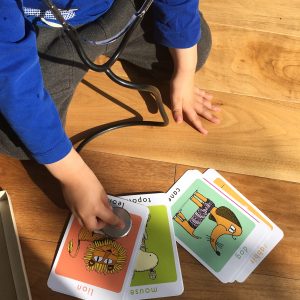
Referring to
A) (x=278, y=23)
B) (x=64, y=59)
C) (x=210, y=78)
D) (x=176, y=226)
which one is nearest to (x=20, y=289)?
(x=176, y=226)

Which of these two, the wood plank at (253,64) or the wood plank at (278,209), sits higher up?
the wood plank at (253,64)

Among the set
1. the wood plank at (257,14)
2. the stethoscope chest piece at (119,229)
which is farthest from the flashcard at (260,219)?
the wood plank at (257,14)

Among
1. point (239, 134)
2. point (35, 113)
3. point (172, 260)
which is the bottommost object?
point (172, 260)

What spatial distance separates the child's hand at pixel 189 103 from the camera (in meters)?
1.11

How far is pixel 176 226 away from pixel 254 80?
0.47 meters

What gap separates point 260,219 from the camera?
3.45 feet

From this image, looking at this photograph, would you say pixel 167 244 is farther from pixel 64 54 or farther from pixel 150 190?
pixel 64 54

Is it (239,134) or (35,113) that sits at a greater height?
(35,113)

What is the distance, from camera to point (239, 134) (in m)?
1.15

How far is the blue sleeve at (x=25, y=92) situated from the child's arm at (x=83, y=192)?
1.5 inches

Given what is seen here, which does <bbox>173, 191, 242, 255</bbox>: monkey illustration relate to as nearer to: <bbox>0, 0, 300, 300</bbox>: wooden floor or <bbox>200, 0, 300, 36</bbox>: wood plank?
<bbox>0, 0, 300, 300</bbox>: wooden floor

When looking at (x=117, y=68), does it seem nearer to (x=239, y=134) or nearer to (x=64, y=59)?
(x=64, y=59)

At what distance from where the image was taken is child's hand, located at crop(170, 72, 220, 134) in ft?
3.65

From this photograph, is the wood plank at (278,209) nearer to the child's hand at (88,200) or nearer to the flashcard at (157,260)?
the flashcard at (157,260)
